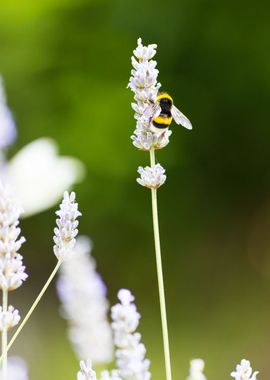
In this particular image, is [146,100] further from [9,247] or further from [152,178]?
[9,247]

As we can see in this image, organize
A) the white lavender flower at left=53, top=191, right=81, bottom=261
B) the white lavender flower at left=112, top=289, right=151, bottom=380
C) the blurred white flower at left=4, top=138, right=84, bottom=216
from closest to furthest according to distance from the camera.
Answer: the white lavender flower at left=112, top=289, right=151, bottom=380, the white lavender flower at left=53, top=191, right=81, bottom=261, the blurred white flower at left=4, top=138, right=84, bottom=216

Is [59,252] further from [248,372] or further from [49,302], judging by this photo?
[49,302]

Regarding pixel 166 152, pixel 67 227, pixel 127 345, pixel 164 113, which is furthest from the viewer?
pixel 166 152

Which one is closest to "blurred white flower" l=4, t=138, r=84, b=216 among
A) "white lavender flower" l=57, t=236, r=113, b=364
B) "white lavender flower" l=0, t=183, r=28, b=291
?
"white lavender flower" l=57, t=236, r=113, b=364

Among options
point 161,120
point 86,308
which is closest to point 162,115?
point 161,120

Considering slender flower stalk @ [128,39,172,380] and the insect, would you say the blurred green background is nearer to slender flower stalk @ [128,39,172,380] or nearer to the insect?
the insect

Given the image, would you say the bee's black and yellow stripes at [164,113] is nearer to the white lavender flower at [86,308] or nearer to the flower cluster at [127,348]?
the white lavender flower at [86,308]
